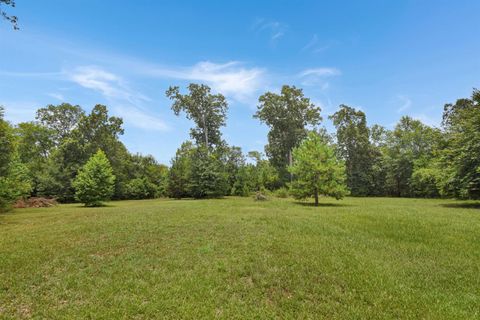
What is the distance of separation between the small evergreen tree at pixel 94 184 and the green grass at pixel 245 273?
18.2m

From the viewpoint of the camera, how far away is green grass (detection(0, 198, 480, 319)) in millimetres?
5582

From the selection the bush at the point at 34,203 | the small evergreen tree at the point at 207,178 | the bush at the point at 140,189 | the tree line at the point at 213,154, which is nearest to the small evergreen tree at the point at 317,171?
the tree line at the point at 213,154

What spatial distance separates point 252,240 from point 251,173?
40.6 metres

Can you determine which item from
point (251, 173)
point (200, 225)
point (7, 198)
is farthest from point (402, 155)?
point (7, 198)

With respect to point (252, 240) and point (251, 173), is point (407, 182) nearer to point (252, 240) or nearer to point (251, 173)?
point (251, 173)

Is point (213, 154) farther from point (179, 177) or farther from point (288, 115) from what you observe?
A: point (288, 115)

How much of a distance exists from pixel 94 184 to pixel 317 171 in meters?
23.0

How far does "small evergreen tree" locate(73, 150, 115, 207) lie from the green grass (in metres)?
18.2

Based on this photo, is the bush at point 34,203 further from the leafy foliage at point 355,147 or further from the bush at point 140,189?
the leafy foliage at point 355,147

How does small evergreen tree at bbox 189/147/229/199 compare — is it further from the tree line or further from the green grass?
the green grass

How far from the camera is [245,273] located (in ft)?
23.9

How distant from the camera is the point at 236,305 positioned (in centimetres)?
573

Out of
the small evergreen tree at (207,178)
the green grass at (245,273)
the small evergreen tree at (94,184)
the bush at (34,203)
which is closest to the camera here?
the green grass at (245,273)

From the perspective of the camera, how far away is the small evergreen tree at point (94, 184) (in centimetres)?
2923
